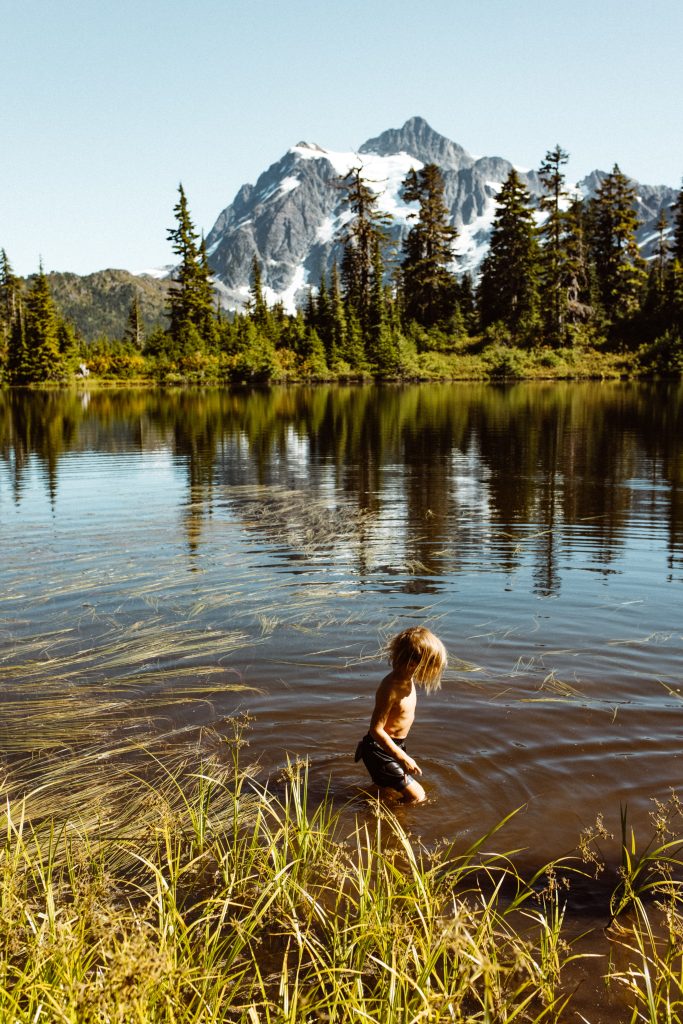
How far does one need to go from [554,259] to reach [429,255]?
13165 millimetres

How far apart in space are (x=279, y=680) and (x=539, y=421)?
81.5 feet

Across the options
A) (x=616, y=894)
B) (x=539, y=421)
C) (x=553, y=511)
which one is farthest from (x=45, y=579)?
(x=539, y=421)

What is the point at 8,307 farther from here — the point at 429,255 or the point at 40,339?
the point at 429,255

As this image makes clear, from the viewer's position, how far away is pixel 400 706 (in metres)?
4.77

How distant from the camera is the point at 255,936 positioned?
3.32 metres

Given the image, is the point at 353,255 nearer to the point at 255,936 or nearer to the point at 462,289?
the point at 462,289

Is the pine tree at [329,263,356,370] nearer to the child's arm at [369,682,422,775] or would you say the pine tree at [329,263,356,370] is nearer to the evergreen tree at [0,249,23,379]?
the evergreen tree at [0,249,23,379]

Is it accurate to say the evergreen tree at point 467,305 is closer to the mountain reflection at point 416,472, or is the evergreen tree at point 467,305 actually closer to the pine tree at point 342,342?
the pine tree at point 342,342

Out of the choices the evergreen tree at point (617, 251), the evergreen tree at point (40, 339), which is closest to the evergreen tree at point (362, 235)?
the evergreen tree at point (617, 251)

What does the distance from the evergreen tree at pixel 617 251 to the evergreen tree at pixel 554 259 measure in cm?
554

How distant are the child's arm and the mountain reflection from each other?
14.1ft

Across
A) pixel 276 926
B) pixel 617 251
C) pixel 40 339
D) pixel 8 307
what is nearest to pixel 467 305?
pixel 617 251

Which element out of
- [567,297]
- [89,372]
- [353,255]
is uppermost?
[353,255]

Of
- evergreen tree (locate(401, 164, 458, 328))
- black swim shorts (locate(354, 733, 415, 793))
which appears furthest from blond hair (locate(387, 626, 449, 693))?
evergreen tree (locate(401, 164, 458, 328))
